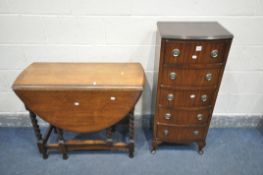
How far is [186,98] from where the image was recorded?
5.48 ft

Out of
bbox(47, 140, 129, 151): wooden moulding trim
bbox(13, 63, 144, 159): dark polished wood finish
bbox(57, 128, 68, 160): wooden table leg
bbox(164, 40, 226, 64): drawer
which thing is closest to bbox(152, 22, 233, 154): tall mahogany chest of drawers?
bbox(164, 40, 226, 64): drawer

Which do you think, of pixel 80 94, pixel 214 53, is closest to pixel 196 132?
pixel 214 53

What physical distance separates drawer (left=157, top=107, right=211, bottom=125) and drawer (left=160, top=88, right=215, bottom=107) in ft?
0.21

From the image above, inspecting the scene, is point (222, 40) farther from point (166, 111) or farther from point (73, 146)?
point (73, 146)

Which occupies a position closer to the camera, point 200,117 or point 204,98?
point 204,98

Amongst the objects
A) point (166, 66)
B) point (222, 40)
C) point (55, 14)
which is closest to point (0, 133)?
point (55, 14)

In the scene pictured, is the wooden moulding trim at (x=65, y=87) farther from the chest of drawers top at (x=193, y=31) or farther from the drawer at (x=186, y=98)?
the chest of drawers top at (x=193, y=31)

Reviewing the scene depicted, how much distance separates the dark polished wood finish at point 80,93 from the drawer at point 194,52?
0.98 ft

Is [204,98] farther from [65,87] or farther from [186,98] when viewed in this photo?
[65,87]

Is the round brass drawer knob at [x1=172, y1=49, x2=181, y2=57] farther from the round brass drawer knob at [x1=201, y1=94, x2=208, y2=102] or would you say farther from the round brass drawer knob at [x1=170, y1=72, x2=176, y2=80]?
the round brass drawer knob at [x1=201, y1=94, x2=208, y2=102]

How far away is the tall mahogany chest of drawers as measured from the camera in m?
1.43

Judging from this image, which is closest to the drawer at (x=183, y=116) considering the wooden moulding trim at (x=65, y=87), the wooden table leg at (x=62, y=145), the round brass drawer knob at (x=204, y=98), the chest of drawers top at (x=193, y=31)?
the round brass drawer knob at (x=204, y=98)

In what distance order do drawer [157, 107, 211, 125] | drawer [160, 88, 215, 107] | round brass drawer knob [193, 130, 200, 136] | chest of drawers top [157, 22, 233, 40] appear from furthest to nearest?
1. round brass drawer knob [193, 130, 200, 136]
2. drawer [157, 107, 211, 125]
3. drawer [160, 88, 215, 107]
4. chest of drawers top [157, 22, 233, 40]

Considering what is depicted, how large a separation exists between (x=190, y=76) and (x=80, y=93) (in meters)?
0.81
